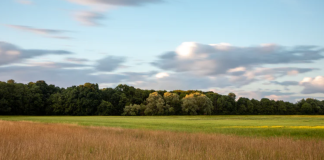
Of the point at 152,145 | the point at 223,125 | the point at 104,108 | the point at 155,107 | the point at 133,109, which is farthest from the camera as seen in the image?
the point at 104,108

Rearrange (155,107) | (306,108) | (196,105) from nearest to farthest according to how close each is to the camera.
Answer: (196,105)
(155,107)
(306,108)

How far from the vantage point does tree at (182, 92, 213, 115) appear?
10362cm

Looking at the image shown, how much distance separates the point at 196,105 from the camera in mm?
104000

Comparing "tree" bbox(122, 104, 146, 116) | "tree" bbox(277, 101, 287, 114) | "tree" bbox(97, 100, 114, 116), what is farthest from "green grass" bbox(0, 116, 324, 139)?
"tree" bbox(277, 101, 287, 114)

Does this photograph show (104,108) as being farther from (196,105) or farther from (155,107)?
(196,105)

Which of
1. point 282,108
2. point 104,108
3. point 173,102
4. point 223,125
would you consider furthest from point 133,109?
point 282,108

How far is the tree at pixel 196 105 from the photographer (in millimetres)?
103625

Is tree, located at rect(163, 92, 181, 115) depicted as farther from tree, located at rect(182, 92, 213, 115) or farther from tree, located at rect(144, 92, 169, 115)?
tree, located at rect(182, 92, 213, 115)

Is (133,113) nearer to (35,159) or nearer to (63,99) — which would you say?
(63,99)

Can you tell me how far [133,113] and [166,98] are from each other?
14.3 meters

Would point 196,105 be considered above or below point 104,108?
above

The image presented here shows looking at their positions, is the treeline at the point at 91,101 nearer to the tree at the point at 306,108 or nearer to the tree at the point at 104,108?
the tree at the point at 104,108

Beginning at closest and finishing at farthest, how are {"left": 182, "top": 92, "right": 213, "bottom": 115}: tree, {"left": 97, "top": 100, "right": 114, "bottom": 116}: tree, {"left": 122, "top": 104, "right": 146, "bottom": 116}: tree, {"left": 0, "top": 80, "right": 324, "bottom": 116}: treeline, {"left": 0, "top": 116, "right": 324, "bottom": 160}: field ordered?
1. {"left": 0, "top": 116, "right": 324, "bottom": 160}: field
2. {"left": 0, "top": 80, "right": 324, "bottom": 116}: treeline
3. {"left": 122, "top": 104, "right": 146, "bottom": 116}: tree
4. {"left": 182, "top": 92, "right": 213, "bottom": 115}: tree
5. {"left": 97, "top": 100, "right": 114, "bottom": 116}: tree

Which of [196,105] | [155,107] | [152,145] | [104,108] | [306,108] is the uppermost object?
[196,105]
